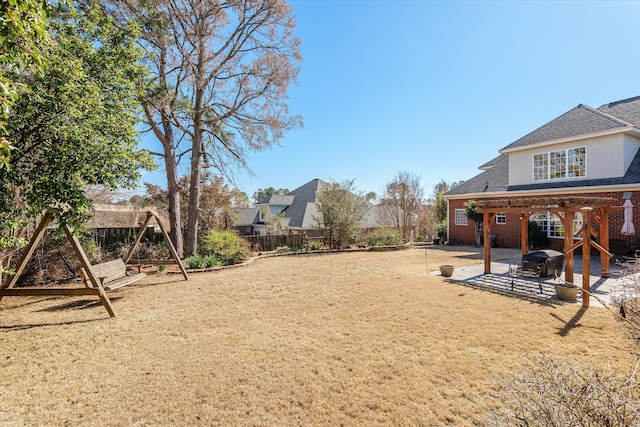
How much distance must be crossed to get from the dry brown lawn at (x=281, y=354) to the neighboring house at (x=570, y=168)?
893 centimetres

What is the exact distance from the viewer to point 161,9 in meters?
11.2

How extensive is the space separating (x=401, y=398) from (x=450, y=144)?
21132mm

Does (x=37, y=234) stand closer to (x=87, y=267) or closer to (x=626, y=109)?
(x=87, y=267)

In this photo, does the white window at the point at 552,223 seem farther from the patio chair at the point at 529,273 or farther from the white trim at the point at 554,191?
the patio chair at the point at 529,273

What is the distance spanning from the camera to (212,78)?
1298cm

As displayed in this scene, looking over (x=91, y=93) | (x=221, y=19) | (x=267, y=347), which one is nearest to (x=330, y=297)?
(x=267, y=347)

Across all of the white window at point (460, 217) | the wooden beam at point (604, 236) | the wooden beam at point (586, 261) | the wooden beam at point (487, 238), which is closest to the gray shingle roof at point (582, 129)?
the white window at point (460, 217)

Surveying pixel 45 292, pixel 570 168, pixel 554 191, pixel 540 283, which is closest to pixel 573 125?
pixel 570 168

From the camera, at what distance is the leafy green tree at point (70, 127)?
14.7 feet

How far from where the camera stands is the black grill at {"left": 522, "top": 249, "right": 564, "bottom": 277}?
8.21 metres

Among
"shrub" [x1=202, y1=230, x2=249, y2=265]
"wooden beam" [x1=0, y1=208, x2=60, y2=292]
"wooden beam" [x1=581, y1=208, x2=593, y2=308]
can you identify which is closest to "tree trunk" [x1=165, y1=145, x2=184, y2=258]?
"shrub" [x1=202, y1=230, x2=249, y2=265]

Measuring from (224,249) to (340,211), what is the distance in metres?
7.02

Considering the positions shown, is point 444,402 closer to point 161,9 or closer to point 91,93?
point 91,93

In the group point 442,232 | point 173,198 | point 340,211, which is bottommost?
point 442,232
